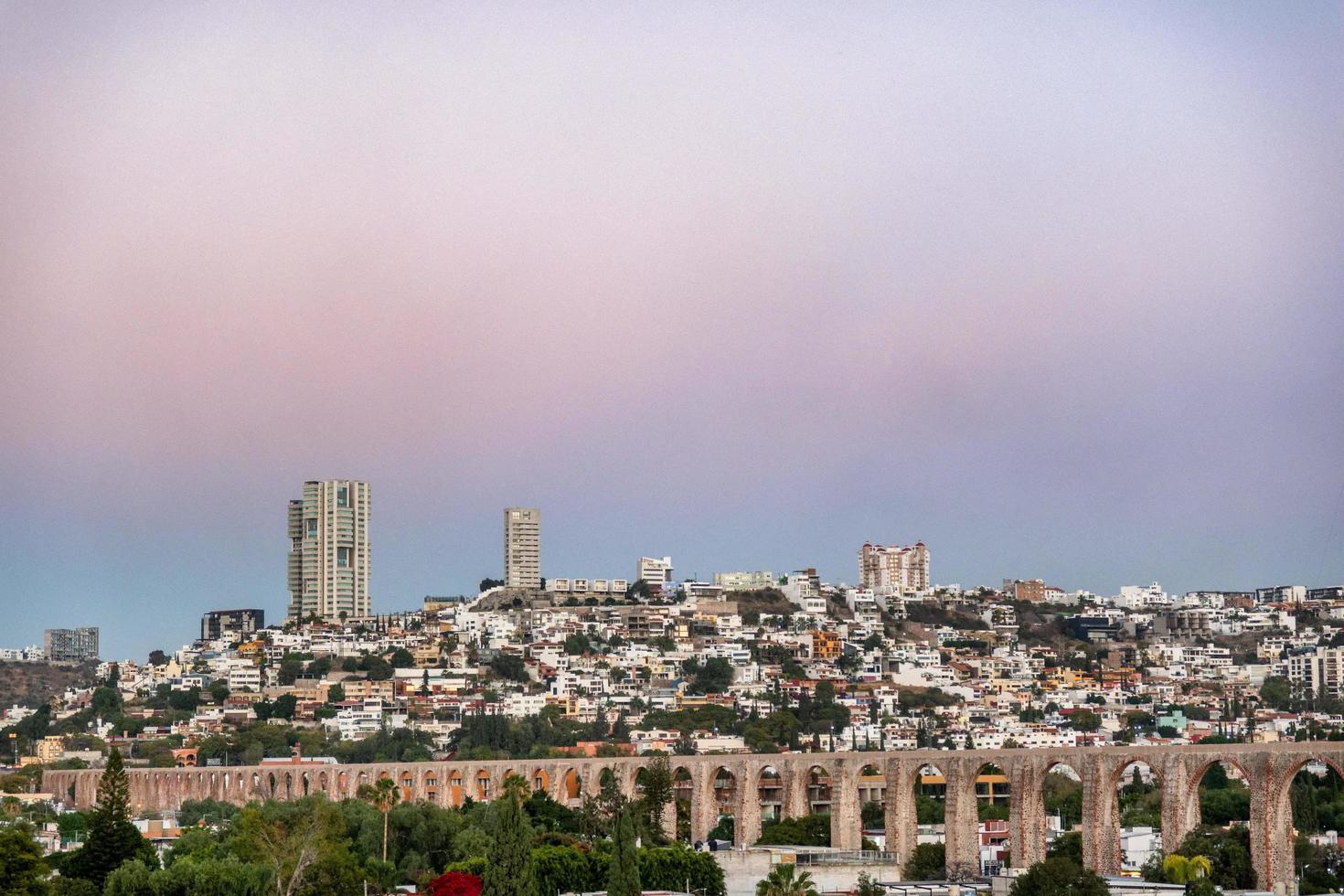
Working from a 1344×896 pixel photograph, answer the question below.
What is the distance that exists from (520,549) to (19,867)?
99766 mm

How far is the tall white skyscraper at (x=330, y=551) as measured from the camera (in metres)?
129

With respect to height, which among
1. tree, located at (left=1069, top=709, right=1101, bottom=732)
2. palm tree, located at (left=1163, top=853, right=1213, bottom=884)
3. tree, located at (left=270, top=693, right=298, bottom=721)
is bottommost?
palm tree, located at (left=1163, top=853, right=1213, bottom=884)

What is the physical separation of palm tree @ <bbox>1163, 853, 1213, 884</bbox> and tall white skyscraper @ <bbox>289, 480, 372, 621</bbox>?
323ft

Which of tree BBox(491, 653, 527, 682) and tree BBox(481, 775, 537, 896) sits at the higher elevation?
tree BBox(491, 653, 527, 682)

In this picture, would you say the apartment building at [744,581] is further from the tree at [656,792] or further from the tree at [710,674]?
the tree at [656,792]

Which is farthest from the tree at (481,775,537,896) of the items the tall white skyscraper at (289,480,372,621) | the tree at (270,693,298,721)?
the tall white skyscraper at (289,480,372,621)

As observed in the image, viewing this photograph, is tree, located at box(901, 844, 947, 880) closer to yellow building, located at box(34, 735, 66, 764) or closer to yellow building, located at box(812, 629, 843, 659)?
yellow building, located at box(34, 735, 66, 764)

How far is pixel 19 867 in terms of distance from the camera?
31.4 metres

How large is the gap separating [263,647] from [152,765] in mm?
30420

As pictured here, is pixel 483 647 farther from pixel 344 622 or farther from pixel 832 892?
pixel 832 892

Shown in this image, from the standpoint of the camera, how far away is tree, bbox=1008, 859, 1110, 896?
99.6ft

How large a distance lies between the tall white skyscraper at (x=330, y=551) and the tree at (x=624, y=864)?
99.2 m

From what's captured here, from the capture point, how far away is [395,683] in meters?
91.8

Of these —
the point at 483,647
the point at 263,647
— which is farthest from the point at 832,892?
the point at 263,647
